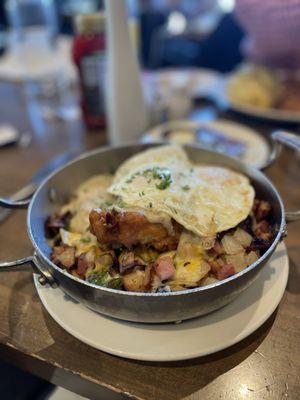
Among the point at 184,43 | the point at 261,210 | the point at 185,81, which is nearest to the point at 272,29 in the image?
the point at 185,81

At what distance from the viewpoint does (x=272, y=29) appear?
153 centimetres

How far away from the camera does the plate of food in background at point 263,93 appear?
5.13 ft

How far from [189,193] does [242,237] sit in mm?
149

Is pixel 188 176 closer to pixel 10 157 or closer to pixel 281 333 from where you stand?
pixel 281 333

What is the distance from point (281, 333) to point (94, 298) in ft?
1.25

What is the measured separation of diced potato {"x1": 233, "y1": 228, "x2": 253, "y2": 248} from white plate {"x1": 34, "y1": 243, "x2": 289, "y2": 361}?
0.29ft

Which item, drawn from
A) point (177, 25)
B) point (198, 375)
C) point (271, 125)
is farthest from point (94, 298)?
point (177, 25)

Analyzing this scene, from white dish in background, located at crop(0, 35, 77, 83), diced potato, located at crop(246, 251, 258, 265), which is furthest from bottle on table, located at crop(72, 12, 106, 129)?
diced potato, located at crop(246, 251, 258, 265)

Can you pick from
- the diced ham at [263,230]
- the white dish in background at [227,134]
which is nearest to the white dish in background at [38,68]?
the white dish in background at [227,134]

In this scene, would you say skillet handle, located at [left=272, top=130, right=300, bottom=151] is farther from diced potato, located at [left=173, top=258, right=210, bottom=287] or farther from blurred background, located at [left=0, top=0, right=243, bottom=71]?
blurred background, located at [left=0, top=0, right=243, bottom=71]

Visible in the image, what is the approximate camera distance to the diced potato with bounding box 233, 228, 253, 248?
2.54 feet

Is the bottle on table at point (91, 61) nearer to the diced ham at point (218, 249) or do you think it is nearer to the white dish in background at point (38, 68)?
the white dish in background at point (38, 68)

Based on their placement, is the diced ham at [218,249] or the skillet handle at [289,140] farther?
the skillet handle at [289,140]

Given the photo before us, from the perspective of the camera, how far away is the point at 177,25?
166 inches
